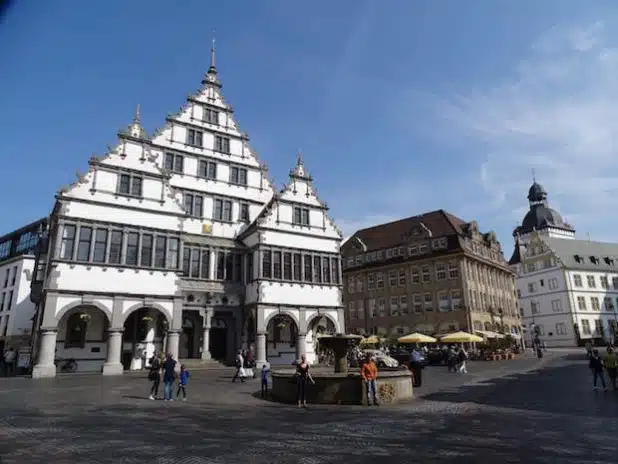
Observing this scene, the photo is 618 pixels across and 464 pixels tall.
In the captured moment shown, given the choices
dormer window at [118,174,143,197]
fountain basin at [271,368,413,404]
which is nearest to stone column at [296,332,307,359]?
dormer window at [118,174,143,197]

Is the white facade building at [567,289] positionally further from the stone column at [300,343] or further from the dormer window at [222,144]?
the dormer window at [222,144]

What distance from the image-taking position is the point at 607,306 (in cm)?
8181

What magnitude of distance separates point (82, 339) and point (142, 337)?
3806 millimetres

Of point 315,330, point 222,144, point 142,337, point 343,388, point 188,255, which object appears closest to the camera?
point 343,388

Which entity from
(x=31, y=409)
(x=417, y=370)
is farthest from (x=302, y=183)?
(x=31, y=409)

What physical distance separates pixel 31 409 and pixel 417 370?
50.4 feet

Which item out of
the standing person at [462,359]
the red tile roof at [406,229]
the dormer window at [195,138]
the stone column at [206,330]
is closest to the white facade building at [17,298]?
the stone column at [206,330]

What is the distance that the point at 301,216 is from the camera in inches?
1512

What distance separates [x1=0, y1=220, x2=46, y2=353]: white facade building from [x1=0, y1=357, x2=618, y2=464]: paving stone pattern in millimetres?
42261

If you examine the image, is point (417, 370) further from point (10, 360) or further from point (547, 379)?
point (10, 360)

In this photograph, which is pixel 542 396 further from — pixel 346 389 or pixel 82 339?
pixel 82 339

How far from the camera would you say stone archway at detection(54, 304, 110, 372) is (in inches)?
1126

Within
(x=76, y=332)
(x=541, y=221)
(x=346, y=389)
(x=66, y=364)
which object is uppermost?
(x=541, y=221)

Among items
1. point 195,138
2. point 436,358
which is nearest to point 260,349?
point 436,358
